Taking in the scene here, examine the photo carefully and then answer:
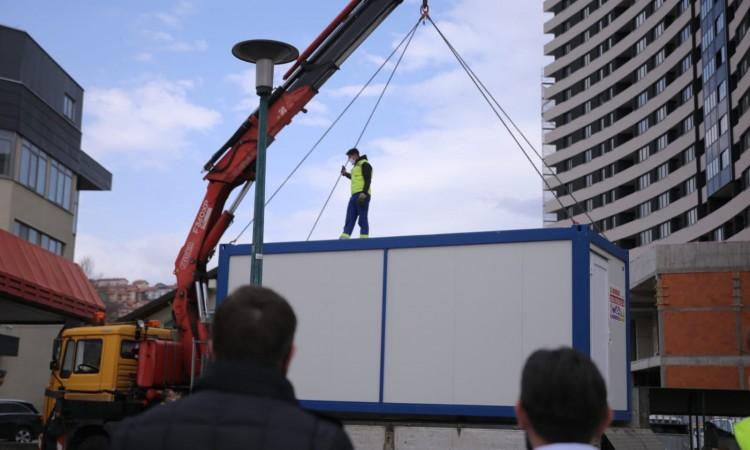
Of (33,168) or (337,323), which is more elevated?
(33,168)

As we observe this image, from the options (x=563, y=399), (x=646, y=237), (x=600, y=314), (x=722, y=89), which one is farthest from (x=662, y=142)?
(x=563, y=399)

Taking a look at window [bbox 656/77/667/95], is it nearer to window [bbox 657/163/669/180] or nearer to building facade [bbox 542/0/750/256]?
building facade [bbox 542/0/750/256]

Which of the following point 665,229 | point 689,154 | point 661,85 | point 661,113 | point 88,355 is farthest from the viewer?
point 661,85

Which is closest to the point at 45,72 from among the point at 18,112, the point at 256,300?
the point at 18,112

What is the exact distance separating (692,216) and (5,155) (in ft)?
198

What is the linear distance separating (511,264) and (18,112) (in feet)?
107

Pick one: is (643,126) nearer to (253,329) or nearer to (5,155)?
(5,155)

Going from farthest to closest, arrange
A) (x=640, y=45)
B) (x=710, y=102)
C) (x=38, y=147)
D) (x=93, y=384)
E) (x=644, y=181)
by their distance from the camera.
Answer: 1. (x=640, y=45)
2. (x=644, y=181)
3. (x=710, y=102)
4. (x=38, y=147)
5. (x=93, y=384)

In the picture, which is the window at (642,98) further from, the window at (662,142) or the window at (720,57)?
the window at (720,57)

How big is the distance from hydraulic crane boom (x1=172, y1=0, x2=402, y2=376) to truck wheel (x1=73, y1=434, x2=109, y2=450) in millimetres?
1834

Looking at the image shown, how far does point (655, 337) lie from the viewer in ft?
160

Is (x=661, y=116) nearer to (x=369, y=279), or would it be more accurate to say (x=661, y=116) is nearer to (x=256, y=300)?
(x=369, y=279)

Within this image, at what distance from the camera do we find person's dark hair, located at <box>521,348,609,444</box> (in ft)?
8.89

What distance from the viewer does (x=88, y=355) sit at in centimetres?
1478
